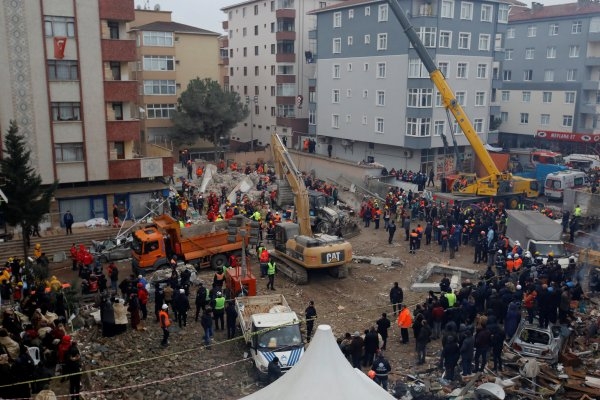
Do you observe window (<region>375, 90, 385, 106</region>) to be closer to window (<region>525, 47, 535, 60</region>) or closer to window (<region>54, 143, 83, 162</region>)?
window (<region>54, 143, 83, 162</region>)

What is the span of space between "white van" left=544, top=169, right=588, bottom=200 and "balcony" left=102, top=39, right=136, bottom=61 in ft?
87.9

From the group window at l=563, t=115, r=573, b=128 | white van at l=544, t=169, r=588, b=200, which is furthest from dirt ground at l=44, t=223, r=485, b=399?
window at l=563, t=115, r=573, b=128

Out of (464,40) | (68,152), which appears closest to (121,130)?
(68,152)

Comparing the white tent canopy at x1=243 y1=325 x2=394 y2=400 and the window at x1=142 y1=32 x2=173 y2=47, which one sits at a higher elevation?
the window at x1=142 y1=32 x2=173 y2=47

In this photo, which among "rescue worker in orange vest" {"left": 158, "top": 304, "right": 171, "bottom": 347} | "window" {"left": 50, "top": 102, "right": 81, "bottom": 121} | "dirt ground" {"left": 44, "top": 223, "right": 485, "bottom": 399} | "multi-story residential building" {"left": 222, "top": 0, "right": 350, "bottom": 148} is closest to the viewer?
"dirt ground" {"left": 44, "top": 223, "right": 485, "bottom": 399}

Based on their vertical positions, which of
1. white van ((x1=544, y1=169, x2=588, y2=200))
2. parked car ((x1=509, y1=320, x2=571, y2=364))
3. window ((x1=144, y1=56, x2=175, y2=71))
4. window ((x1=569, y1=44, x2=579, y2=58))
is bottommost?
parked car ((x1=509, y1=320, x2=571, y2=364))

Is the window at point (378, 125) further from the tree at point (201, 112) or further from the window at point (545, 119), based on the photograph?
the window at point (545, 119)

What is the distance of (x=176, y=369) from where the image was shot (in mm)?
15508

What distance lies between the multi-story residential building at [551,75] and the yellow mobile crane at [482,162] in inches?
772

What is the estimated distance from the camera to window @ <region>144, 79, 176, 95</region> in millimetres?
50844

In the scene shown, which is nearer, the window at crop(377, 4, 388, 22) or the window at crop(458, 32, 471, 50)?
the window at crop(458, 32, 471, 50)

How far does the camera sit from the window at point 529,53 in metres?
59.8

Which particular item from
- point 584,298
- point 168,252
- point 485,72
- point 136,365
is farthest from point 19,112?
point 485,72

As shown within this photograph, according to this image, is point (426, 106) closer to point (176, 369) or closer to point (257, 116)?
point (257, 116)
